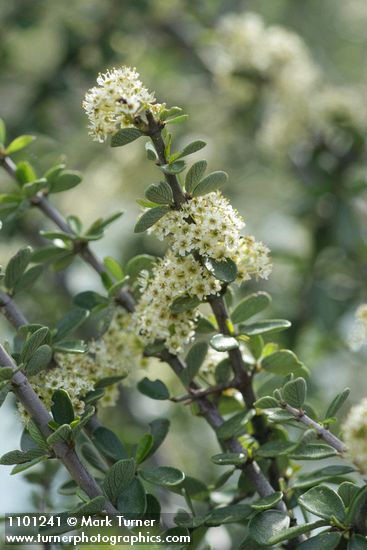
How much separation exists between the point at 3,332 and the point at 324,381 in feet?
3.93

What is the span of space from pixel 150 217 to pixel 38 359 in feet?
0.98

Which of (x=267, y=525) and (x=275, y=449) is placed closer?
(x=267, y=525)

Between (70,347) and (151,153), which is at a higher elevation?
(151,153)

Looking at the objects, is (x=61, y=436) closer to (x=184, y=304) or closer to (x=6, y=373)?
(x=6, y=373)

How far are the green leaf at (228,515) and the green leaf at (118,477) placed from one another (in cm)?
15

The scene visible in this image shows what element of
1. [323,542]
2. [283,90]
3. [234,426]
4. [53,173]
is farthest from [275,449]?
[283,90]

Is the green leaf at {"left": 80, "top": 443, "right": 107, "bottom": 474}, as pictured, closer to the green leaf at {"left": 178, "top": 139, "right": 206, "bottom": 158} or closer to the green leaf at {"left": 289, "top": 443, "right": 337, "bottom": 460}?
the green leaf at {"left": 289, "top": 443, "right": 337, "bottom": 460}

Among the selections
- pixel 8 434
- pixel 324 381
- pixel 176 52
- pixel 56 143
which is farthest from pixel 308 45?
pixel 8 434

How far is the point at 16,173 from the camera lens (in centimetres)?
168

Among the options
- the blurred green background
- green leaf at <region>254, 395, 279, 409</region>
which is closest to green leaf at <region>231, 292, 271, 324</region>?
green leaf at <region>254, 395, 279, 409</region>

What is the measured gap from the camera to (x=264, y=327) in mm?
1416

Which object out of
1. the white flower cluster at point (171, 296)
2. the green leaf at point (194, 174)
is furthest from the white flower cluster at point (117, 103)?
the white flower cluster at point (171, 296)

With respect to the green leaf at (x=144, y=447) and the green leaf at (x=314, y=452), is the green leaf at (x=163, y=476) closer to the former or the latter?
the green leaf at (x=144, y=447)

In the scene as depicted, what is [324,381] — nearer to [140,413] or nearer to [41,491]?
[140,413]
